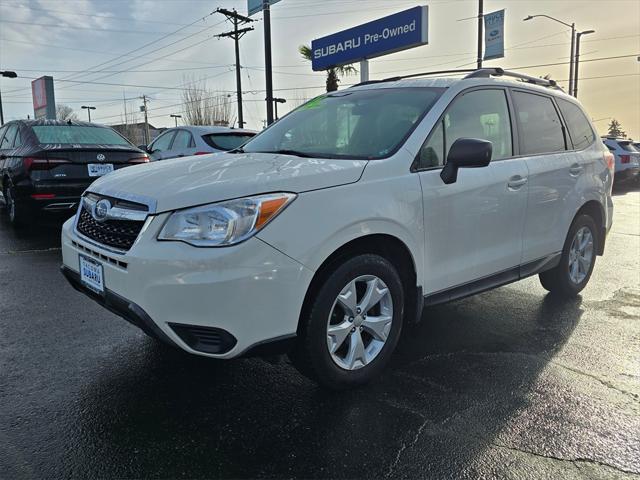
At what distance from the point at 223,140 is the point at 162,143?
172 centimetres

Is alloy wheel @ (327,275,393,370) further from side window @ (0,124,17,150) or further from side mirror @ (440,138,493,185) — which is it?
side window @ (0,124,17,150)

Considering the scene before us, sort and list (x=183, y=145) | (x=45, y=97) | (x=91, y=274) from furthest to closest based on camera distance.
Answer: (x=45, y=97), (x=183, y=145), (x=91, y=274)

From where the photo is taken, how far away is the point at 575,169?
14.2 feet

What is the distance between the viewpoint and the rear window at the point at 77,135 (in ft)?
23.4

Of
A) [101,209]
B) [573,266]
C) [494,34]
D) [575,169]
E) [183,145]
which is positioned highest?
[494,34]

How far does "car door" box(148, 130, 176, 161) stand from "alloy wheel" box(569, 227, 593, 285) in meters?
6.58

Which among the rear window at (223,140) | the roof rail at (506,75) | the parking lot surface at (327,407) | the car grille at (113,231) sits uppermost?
the roof rail at (506,75)

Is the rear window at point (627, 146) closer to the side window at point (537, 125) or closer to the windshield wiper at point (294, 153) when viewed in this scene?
the side window at point (537, 125)

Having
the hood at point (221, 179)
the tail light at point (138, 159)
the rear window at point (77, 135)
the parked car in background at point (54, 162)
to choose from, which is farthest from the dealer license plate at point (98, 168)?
the hood at point (221, 179)

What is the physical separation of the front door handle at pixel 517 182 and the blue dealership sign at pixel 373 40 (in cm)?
1139

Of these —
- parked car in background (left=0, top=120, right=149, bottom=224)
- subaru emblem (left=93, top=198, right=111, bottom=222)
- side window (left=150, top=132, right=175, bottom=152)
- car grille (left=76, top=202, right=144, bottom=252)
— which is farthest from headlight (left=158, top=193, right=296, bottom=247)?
side window (left=150, top=132, right=175, bottom=152)

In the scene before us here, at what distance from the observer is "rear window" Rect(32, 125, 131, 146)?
713 cm

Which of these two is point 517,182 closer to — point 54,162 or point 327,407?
point 327,407

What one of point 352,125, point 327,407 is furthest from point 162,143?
point 327,407
